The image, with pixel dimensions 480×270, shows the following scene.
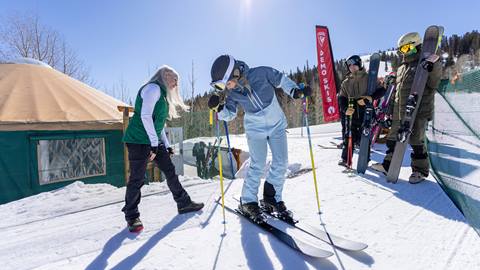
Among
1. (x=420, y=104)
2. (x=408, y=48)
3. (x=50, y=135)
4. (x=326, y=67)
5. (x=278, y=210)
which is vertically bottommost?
(x=278, y=210)

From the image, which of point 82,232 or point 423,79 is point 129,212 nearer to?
point 82,232

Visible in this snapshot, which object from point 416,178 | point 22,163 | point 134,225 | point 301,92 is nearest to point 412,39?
point 416,178

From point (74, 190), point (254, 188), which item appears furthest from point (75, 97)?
point (254, 188)

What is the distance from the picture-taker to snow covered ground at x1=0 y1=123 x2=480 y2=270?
6.58 feet

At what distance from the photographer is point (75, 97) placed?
7.64m

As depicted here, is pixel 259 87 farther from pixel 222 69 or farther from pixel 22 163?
pixel 22 163

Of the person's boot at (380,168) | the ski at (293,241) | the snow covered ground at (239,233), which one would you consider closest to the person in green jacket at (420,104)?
the snow covered ground at (239,233)

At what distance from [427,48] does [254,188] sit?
251 centimetres

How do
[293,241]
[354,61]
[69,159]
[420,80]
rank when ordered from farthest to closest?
[69,159]
[354,61]
[420,80]
[293,241]

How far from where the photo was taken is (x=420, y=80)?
3203mm

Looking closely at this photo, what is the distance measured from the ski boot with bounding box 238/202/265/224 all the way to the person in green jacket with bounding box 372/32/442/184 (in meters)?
1.97

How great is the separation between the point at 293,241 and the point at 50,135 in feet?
20.6

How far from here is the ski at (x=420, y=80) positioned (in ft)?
10.4

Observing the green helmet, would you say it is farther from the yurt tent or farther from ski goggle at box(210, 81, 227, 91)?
the yurt tent
